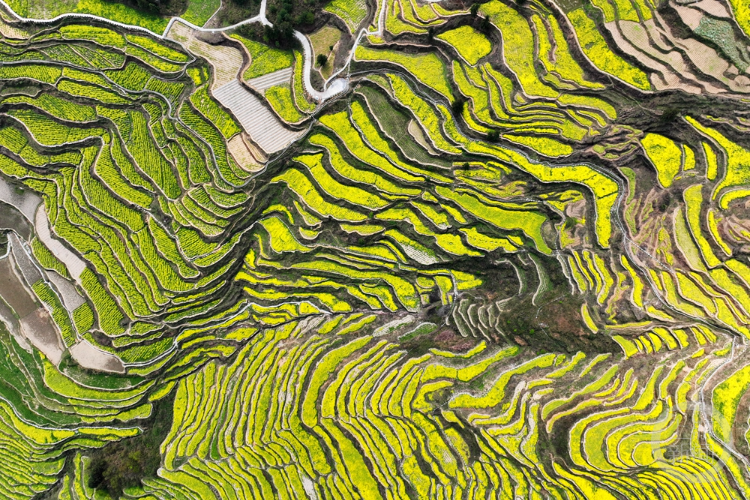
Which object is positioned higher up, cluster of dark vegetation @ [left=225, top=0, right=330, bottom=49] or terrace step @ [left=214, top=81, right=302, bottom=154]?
cluster of dark vegetation @ [left=225, top=0, right=330, bottom=49]

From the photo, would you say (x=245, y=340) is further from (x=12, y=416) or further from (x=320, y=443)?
(x=12, y=416)

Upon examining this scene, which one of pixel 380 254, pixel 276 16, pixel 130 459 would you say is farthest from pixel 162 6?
pixel 130 459

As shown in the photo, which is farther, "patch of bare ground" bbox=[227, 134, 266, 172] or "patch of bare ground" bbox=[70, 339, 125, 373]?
"patch of bare ground" bbox=[227, 134, 266, 172]

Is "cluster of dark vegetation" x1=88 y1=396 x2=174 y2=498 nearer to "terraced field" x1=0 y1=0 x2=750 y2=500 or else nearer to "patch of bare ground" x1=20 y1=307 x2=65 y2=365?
"terraced field" x1=0 y1=0 x2=750 y2=500

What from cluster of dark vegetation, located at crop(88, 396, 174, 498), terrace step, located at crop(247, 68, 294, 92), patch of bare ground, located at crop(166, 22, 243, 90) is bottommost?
cluster of dark vegetation, located at crop(88, 396, 174, 498)

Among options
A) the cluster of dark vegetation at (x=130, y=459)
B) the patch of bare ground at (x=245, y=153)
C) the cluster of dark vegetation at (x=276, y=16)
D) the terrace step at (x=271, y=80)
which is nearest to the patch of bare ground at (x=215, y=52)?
the terrace step at (x=271, y=80)

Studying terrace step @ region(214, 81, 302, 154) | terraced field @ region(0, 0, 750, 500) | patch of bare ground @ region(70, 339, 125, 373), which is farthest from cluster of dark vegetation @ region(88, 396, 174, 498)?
terrace step @ region(214, 81, 302, 154)
